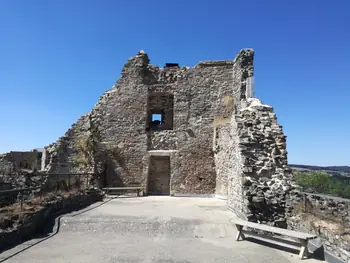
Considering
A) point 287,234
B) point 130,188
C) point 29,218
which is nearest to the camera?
point 287,234

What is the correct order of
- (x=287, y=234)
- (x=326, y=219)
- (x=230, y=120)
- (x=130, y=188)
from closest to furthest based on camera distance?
(x=287, y=234) < (x=326, y=219) < (x=230, y=120) < (x=130, y=188)

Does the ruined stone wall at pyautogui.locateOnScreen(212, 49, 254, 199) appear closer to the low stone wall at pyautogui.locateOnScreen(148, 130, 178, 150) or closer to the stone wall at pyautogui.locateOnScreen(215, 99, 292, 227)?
the stone wall at pyautogui.locateOnScreen(215, 99, 292, 227)

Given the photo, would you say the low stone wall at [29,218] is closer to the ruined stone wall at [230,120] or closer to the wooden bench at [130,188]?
the wooden bench at [130,188]

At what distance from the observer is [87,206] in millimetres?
9070

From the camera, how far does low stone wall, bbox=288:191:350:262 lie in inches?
192

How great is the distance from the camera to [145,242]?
5.70 m

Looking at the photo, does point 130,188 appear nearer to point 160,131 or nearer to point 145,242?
point 160,131

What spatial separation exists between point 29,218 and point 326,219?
6079 millimetres

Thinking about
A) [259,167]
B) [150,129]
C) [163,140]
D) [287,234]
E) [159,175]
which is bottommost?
[287,234]

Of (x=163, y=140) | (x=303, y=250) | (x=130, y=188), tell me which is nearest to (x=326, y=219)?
(x=303, y=250)

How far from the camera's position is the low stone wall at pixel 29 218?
5.41 m

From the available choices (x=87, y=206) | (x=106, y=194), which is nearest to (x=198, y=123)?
(x=106, y=194)

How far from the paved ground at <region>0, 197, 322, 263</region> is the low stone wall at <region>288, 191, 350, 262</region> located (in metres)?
0.57

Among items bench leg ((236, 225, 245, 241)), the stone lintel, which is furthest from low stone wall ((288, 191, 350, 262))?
the stone lintel
